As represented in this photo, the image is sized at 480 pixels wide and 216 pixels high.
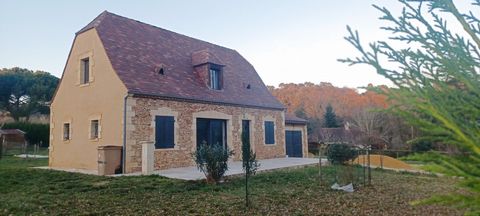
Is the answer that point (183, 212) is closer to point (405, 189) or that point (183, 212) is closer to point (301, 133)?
point (405, 189)

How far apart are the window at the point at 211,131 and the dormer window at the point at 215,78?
1.74 m

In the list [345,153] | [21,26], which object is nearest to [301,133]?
[345,153]

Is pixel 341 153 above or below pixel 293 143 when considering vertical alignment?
below

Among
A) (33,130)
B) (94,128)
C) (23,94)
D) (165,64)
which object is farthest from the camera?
(23,94)

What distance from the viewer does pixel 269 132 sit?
61.0 ft

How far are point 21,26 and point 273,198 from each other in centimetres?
1431

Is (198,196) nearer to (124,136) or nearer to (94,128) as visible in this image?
(124,136)

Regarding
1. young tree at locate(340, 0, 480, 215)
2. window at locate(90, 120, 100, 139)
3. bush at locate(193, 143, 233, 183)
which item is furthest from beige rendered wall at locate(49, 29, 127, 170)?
young tree at locate(340, 0, 480, 215)

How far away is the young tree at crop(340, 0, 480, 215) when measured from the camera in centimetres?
130

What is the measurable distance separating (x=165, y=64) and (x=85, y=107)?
3896 mm

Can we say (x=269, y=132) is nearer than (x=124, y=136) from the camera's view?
No

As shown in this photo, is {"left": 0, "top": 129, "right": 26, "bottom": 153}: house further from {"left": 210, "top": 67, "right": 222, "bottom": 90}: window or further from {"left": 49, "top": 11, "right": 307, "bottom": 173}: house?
{"left": 210, "top": 67, "right": 222, "bottom": 90}: window

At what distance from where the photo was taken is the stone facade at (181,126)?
1232 cm

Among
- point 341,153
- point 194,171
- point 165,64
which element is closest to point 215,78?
point 165,64
